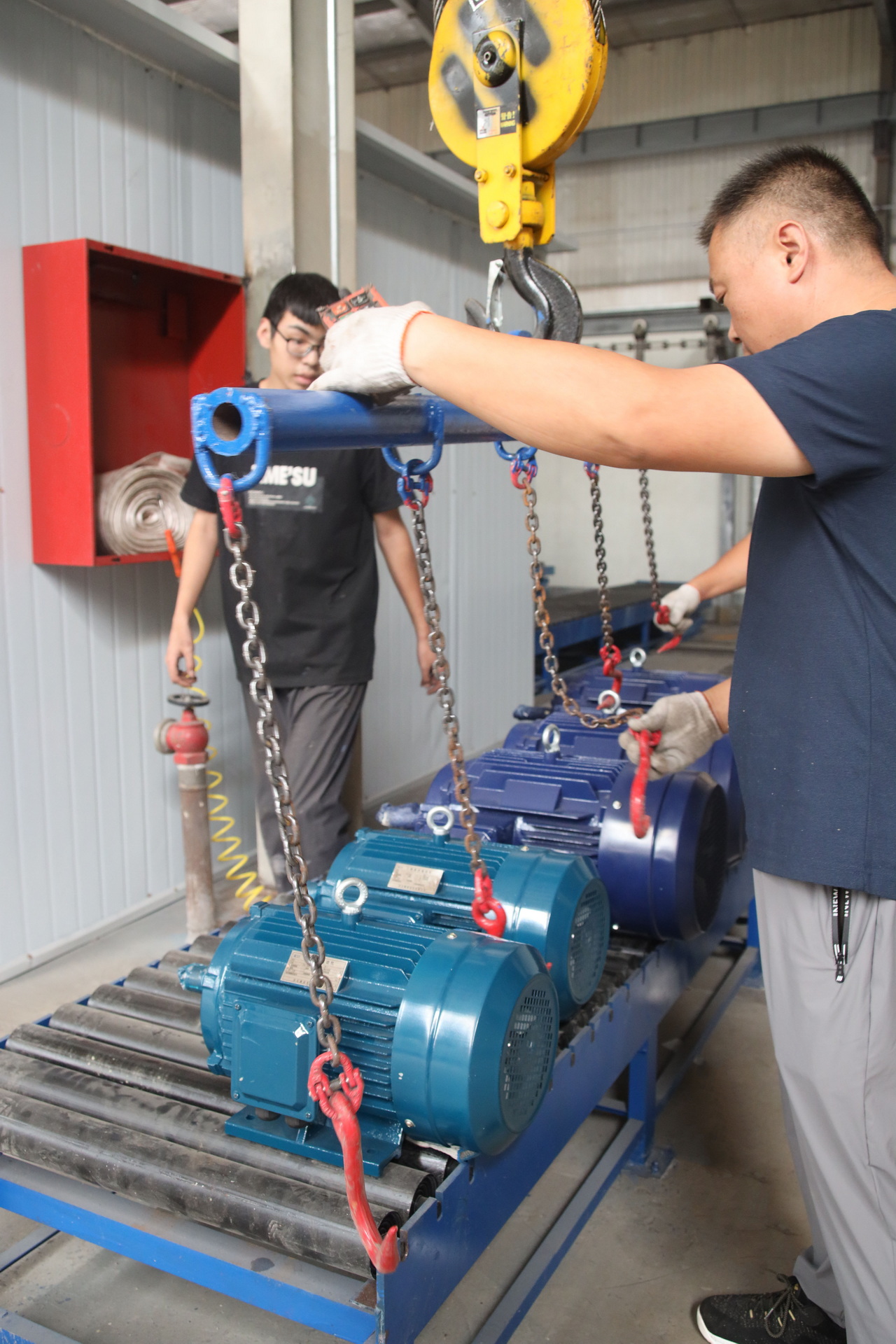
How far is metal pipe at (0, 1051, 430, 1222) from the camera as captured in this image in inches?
58.2

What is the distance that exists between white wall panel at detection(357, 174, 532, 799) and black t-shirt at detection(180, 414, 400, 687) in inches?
70.8

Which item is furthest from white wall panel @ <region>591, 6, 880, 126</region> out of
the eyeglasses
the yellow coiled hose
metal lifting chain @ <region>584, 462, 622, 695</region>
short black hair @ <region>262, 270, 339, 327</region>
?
metal lifting chain @ <region>584, 462, 622, 695</region>

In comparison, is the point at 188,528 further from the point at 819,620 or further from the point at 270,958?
the point at 819,620

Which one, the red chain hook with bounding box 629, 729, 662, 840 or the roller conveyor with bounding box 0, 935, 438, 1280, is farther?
the red chain hook with bounding box 629, 729, 662, 840

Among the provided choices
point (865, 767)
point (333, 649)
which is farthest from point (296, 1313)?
point (333, 649)

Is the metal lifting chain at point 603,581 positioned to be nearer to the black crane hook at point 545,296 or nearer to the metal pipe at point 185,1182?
the black crane hook at point 545,296

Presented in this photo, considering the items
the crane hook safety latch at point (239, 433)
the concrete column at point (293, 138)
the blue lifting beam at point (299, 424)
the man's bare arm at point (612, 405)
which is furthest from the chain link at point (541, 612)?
the concrete column at point (293, 138)

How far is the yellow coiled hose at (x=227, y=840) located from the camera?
12.4 feet

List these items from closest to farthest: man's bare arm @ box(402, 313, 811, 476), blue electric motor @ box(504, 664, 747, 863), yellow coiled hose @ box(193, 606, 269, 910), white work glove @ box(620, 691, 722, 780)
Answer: man's bare arm @ box(402, 313, 811, 476) < white work glove @ box(620, 691, 722, 780) < blue electric motor @ box(504, 664, 747, 863) < yellow coiled hose @ box(193, 606, 269, 910)

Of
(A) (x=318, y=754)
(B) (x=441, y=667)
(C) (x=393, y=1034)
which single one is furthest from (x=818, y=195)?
(A) (x=318, y=754)

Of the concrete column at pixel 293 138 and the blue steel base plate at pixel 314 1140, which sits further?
the concrete column at pixel 293 138

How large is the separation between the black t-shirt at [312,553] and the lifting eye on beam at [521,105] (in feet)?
4.30

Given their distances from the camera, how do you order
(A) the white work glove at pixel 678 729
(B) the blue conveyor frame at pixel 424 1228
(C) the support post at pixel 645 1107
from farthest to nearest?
1. (C) the support post at pixel 645 1107
2. (A) the white work glove at pixel 678 729
3. (B) the blue conveyor frame at pixel 424 1228

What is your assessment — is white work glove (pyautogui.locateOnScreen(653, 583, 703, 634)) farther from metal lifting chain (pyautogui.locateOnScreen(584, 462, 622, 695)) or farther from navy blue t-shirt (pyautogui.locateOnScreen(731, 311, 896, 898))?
navy blue t-shirt (pyautogui.locateOnScreen(731, 311, 896, 898))
